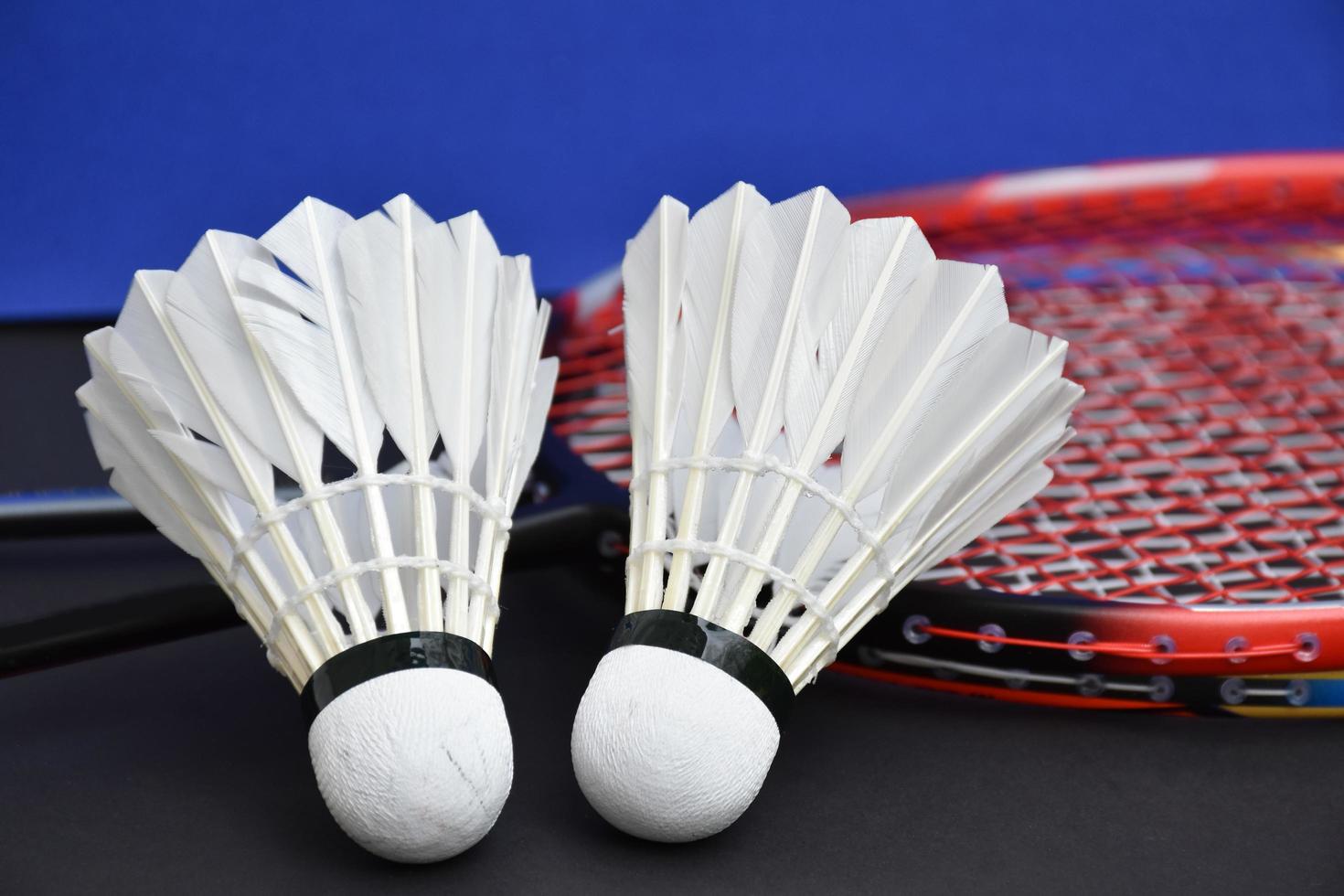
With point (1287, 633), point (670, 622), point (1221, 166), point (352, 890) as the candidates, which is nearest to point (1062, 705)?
point (1287, 633)

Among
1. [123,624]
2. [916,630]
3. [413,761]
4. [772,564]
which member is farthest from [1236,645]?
[123,624]

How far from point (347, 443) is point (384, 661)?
144mm

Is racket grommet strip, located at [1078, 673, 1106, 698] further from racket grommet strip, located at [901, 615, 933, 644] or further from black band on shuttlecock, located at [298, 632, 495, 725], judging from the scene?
black band on shuttlecock, located at [298, 632, 495, 725]

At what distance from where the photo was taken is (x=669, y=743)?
2.11ft

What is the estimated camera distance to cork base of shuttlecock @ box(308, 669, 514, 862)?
63 cm

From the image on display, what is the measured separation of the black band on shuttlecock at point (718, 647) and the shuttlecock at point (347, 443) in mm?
82

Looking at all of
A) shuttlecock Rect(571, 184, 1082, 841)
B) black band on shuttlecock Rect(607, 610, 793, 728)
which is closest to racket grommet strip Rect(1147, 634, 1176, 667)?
shuttlecock Rect(571, 184, 1082, 841)

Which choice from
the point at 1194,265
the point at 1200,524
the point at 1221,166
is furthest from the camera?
the point at 1194,265

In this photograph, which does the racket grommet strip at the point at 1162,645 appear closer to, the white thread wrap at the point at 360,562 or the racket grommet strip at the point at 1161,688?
the racket grommet strip at the point at 1161,688

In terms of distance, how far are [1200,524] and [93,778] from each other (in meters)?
0.72

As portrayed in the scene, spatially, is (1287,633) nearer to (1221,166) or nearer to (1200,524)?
(1200,524)

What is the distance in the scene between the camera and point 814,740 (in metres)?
0.85

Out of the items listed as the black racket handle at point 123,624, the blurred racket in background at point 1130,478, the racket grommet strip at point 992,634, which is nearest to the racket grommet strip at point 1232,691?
the blurred racket in background at point 1130,478

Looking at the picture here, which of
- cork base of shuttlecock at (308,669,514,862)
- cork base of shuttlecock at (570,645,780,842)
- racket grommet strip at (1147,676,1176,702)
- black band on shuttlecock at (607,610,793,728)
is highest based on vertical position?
racket grommet strip at (1147,676,1176,702)
